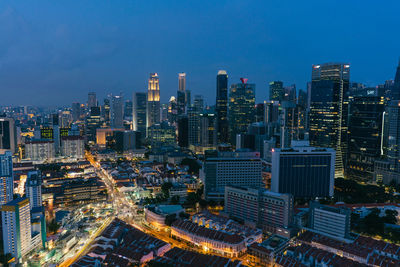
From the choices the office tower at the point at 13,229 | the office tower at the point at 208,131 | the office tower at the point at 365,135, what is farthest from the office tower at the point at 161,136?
the office tower at the point at 13,229

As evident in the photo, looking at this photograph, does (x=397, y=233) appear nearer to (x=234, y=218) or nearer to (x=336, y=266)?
(x=336, y=266)

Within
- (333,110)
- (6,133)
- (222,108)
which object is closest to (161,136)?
(222,108)

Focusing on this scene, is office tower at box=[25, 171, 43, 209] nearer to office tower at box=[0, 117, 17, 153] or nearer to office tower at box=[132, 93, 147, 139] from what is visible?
office tower at box=[0, 117, 17, 153]

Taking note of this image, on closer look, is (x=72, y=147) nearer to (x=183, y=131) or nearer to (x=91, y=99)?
(x=183, y=131)

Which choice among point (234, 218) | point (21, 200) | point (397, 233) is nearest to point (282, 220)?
point (234, 218)

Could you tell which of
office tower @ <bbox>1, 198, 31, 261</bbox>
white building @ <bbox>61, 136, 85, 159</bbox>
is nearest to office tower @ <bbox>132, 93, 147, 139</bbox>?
white building @ <bbox>61, 136, 85, 159</bbox>

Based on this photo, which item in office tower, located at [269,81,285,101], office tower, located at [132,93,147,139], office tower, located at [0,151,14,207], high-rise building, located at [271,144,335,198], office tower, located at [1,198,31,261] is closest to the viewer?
office tower, located at [1,198,31,261]
